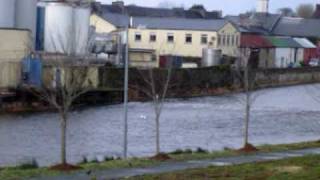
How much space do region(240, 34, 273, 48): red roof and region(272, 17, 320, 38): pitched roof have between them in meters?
19.3

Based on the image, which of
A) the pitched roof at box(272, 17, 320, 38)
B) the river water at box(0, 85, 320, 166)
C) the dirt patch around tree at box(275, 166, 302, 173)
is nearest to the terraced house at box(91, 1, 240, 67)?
the river water at box(0, 85, 320, 166)

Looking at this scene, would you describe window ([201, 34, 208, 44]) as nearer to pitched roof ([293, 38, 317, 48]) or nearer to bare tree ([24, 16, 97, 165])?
bare tree ([24, 16, 97, 165])

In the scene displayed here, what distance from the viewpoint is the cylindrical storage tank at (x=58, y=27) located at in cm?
6059

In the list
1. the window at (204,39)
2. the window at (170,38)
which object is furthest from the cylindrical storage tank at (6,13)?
the window at (204,39)

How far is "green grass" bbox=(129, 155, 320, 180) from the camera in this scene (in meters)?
12.6

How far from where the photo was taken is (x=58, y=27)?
61438mm

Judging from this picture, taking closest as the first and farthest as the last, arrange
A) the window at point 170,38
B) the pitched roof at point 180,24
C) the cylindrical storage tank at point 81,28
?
the cylindrical storage tank at point 81,28
the window at point 170,38
the pitched roof at point 180,24

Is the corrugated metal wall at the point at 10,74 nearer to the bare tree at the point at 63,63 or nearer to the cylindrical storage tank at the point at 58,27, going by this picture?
the bare tree at the point at 63,63

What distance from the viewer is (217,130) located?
122ft

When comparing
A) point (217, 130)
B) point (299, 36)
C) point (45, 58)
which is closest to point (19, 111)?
point (45, 58)

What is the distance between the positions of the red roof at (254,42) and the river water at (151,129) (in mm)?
34523

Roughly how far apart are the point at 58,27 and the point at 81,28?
6.22 ft

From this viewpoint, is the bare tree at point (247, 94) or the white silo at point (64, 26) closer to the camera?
the bare tree at point (247, 94)

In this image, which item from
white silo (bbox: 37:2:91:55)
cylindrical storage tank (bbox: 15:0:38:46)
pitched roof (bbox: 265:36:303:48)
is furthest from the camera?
pitched roof (bbox: 265:36:303:48)
